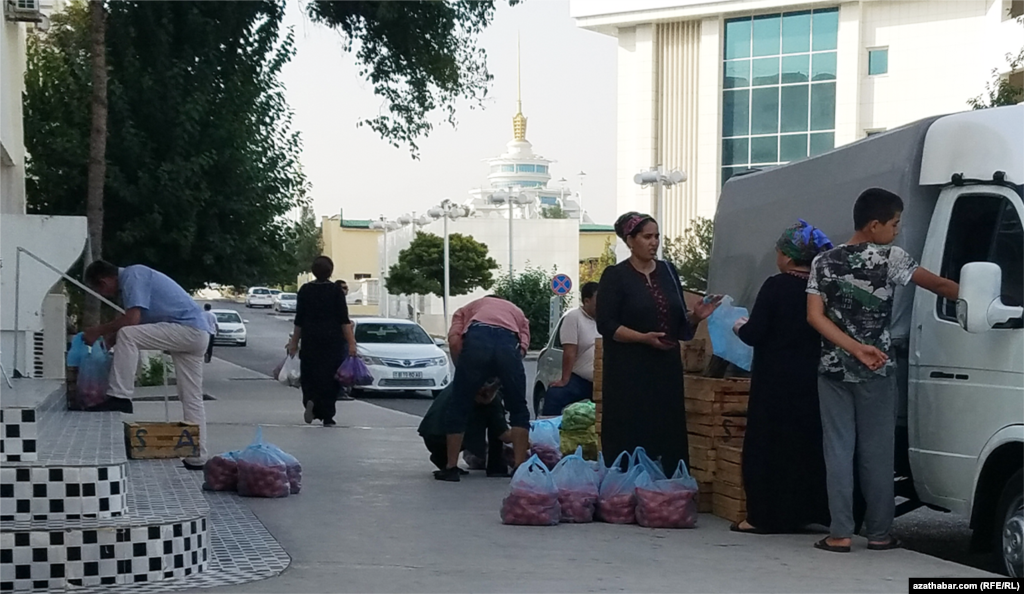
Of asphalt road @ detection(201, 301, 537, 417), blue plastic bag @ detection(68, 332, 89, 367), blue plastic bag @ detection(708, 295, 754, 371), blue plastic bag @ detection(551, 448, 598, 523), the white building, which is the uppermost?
the white building

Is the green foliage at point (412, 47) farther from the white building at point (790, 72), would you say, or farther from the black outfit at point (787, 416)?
the white building at point (790, 72)

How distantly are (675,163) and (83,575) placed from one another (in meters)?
63.8

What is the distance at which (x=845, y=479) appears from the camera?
285 inches

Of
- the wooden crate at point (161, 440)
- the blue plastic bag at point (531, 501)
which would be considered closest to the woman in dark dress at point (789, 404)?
the blue plastic bag at point (531, 501)

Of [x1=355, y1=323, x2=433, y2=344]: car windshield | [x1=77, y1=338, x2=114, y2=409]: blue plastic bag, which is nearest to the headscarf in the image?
[x1=77, y1=338, x2=114, y2=409]: blue plastic bag

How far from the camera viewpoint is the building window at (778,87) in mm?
62219

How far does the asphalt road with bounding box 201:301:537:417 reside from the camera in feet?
76.3

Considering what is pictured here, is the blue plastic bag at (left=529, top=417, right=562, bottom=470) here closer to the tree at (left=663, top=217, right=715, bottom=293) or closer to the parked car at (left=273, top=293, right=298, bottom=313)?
the tree at (left=663, top=217, right=715, bottom=293)

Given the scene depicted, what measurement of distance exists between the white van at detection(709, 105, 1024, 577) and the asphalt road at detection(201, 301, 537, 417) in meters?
13.3

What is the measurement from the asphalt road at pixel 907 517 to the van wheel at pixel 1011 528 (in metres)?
0.84

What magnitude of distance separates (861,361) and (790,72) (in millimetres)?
57367

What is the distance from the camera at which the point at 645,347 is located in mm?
8516

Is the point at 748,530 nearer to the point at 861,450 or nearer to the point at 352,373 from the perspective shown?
the point at 861,450

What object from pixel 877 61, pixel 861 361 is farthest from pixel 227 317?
pixel 861 361
